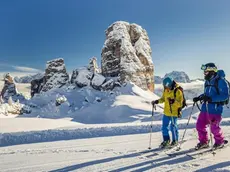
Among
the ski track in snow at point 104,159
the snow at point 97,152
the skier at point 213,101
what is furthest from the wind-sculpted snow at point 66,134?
the skier at point 213,101

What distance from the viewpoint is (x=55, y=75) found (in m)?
46.5

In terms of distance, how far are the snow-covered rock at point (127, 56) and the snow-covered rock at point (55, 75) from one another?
799 cm

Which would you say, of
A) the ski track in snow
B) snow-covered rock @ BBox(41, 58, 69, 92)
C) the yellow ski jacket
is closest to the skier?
the ski track in snow

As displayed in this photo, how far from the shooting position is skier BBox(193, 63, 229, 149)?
4766 mm

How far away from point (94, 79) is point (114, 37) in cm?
769

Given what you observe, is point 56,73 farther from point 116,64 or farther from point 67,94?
point 116,64

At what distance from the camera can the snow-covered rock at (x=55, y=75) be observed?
4603 centimetres

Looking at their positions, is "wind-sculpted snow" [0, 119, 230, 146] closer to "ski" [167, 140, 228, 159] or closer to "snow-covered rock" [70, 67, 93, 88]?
"ski" [167, 140, 228, 159]

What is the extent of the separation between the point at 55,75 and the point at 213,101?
43.6 meters

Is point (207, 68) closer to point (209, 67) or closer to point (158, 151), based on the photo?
point (209, 67)

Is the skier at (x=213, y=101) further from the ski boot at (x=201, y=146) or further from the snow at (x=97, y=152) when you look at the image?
the snow at (x=97, y=152)

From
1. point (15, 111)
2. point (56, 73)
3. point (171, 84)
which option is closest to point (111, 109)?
point (15, 111)

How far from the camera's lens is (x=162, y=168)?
375cm

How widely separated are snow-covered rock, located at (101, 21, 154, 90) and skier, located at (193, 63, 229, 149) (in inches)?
1360
